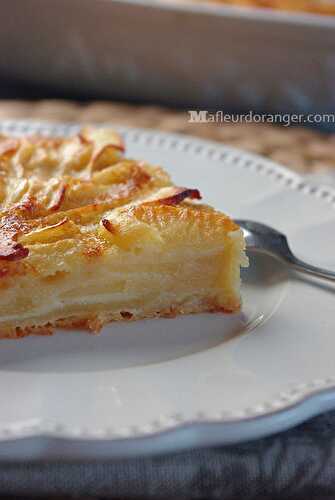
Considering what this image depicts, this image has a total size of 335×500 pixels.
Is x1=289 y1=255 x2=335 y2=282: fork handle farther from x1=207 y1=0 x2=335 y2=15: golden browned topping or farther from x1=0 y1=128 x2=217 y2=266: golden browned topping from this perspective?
x1=207 y1=0 x2=335 y2=15: golden browned topping

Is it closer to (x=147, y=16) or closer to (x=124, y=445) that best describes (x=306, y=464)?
(x=124, y=445)

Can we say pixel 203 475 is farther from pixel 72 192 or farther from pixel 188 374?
pixel 72 192

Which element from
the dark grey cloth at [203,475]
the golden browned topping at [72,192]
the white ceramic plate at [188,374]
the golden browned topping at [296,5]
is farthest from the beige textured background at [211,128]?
the dark grey cloth at [203,475]

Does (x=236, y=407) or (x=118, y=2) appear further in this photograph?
(x=118, y=2)

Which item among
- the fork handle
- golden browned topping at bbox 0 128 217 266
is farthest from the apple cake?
the fork handle

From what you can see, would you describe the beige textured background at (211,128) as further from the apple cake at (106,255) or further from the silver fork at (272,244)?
the apple cake at (106,255)


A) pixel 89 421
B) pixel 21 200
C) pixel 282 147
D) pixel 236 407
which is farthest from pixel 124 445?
pixel 282 147

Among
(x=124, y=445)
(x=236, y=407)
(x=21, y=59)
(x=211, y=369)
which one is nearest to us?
(x=124, y=445)

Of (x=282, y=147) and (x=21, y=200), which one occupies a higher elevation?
(x=282, y=147)
